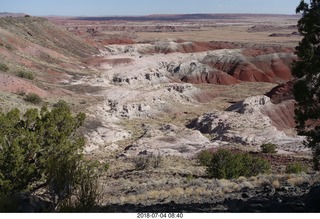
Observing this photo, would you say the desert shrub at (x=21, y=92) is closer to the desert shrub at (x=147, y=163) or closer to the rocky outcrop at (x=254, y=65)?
the desert shrub at (x=147, y=163)

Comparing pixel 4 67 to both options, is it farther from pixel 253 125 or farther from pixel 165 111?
pixel 253 125

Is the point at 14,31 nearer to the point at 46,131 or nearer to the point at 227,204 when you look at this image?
the point at 46,131

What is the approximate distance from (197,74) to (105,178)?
60927mm

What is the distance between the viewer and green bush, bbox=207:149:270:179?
80.4ft

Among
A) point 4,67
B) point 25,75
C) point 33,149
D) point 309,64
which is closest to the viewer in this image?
point 309,64

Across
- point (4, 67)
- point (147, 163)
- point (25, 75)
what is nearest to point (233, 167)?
point (147, 163)

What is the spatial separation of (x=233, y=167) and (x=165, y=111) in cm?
3226

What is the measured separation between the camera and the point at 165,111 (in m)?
56.7

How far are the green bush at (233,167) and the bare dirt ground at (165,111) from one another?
1.56m

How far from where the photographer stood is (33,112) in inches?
686

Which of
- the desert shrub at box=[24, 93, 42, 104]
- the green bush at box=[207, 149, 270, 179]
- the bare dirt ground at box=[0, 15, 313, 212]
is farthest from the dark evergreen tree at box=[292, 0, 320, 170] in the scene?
the desert shrub at box=[24, 93, 42, 104]

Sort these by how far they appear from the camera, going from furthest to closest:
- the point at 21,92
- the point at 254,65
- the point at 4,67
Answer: the point at 254,65 → the point at 4,67 → the point at 21,92

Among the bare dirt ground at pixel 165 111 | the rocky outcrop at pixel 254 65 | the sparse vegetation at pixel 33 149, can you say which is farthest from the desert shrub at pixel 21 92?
the rocky outcrop at pixel 254 65

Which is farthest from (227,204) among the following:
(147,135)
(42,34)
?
(42,34)
